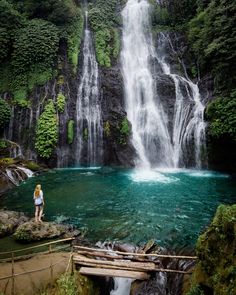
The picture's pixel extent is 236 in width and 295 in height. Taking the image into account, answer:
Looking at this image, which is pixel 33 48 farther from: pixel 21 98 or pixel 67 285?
pixel 67 285

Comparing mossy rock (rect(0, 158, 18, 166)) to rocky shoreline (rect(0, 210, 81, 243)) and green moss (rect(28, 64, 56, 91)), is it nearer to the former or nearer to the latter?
green moss (rect(28, 64, 56, 91))

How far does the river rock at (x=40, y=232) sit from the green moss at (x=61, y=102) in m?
14.1

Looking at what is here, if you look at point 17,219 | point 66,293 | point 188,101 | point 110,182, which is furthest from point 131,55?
point 66,293

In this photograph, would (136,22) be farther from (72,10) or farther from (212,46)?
(212,46)

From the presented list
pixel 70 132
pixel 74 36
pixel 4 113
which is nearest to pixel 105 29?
pixel 74 36

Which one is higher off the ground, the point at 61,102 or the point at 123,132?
the point at 61,102

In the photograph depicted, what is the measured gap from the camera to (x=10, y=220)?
457 inches

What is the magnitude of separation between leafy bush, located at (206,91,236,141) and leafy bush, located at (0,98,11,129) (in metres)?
14.4

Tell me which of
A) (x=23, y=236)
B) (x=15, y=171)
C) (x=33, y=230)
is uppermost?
(x=15, y=171)

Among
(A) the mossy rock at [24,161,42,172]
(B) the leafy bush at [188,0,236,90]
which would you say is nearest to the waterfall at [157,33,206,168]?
(B) the leafy bush at [188,0,236,90]

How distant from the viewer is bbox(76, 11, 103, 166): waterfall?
2331 cm

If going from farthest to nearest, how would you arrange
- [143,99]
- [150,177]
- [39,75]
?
1. [143,99]
2. [39,75]
3. [150,177]

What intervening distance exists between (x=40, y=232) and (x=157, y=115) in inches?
620

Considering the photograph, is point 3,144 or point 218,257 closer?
point 218,257
